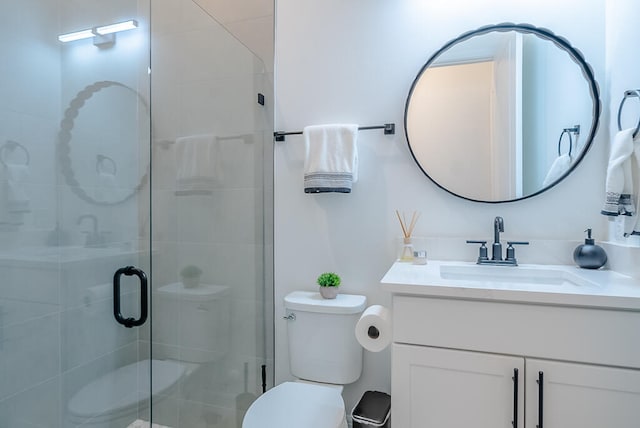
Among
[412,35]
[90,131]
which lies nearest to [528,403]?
[412,35]

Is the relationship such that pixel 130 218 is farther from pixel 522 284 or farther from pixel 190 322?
pixel 522 284

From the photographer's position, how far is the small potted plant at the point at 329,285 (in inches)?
63.2

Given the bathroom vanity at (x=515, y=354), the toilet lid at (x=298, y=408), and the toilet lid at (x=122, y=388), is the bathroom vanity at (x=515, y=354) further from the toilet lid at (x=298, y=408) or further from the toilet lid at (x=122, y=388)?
the toilet lid at (x=122, y=388)

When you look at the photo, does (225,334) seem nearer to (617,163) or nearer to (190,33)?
(190,33)

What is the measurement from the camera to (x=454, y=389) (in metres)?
1.08

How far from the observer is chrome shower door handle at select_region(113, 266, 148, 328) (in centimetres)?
146

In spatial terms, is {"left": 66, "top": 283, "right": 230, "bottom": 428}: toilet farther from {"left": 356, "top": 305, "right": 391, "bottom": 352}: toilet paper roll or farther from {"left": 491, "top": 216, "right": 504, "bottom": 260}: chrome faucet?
{"left": 491, "top": 216, "right": 504, "bottom": 260}: chrome faucet

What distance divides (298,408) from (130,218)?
1184mm

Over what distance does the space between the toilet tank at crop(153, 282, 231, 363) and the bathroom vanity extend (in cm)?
87

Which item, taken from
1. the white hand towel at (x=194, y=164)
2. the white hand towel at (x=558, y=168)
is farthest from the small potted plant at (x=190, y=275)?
the white hand towel at (x=558, y=168)

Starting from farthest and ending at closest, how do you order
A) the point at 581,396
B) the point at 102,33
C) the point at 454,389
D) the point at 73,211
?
the point at 102,33, the point at 73,211, the point at 454,389, the point at 581,396

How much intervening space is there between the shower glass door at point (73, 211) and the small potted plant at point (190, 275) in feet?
0.56

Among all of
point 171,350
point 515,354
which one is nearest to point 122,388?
point 171,350

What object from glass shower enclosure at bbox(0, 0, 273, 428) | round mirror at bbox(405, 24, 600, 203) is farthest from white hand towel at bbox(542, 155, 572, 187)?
glass shower enclosure at bbox(0, 0, 273, 428)
